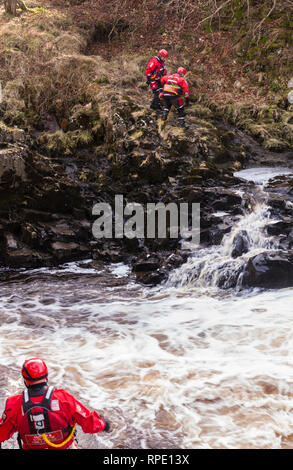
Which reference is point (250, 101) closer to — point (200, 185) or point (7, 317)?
point (200, 185)

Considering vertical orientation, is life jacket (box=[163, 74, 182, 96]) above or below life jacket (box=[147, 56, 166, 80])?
below

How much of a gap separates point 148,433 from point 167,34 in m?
15.9

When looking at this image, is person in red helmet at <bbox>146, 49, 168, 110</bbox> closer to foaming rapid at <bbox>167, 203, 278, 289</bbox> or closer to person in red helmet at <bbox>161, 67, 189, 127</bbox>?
person in red helmet at <bbox>161, 67, 189, 127</bbox>

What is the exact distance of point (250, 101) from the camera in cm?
1354

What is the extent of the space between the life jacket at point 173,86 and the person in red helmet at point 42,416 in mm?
10141

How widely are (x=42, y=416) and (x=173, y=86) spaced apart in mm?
10372

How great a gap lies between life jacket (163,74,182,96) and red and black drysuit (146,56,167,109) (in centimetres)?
85

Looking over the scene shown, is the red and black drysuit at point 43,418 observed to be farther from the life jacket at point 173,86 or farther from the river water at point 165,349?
the life jacket at point 173,86

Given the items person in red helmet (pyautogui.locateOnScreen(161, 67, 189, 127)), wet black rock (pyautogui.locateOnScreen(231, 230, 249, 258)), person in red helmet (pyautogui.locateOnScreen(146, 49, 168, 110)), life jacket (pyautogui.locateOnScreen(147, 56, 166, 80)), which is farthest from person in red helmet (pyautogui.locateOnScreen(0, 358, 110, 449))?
life jacket (pyautogui.locateOnScreen(147, 56, 166, 80))

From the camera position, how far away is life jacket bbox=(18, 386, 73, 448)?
2.68 m

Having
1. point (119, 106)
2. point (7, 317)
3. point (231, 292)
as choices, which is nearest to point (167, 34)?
point (119, 106)

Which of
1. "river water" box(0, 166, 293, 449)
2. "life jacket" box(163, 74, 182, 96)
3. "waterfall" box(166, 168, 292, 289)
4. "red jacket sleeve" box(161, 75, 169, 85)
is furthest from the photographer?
"red jacket sleeve" box(161, 75, 169, 85)

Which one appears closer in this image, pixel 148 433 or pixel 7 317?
pixel 148 433

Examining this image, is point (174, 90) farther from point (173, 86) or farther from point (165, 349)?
point (165, 349)
